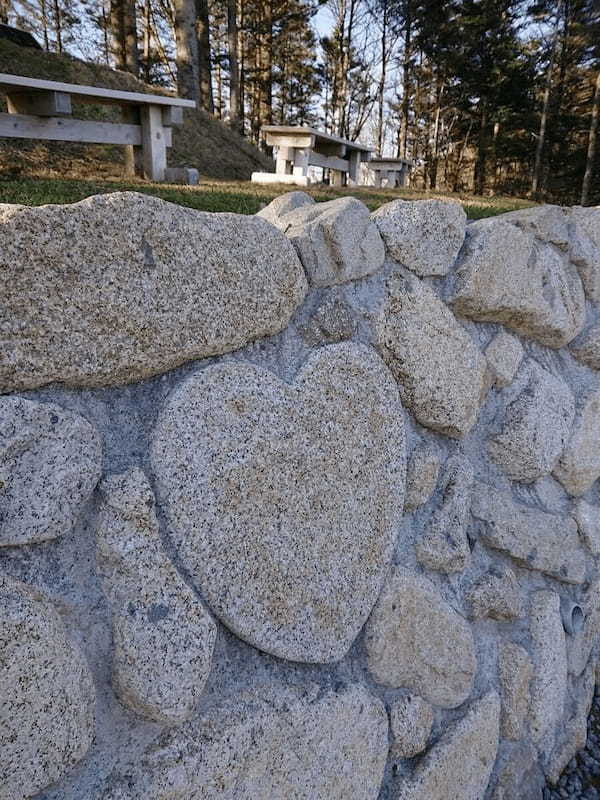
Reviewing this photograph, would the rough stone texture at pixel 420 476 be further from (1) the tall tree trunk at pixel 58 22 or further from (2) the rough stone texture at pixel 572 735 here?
(1) the tall tree trunk at pixel 58 22

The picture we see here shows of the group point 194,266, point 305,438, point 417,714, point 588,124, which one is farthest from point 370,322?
point 588,124

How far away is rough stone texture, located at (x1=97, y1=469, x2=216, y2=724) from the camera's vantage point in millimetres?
875

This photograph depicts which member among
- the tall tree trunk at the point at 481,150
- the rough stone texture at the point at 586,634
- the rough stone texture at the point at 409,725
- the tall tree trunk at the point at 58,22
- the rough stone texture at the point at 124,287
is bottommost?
the rough stone texture at the point at 586,634

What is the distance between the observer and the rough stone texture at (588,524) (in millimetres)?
1863

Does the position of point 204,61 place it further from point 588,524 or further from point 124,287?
point 124,287

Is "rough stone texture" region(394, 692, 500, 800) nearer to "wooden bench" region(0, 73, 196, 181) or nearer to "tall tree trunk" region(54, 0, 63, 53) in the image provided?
"wooden bench" region(0, 73, 196, 181)

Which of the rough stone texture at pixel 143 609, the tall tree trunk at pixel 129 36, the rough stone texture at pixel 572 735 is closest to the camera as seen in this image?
the rough stone texture at pixel 143 609

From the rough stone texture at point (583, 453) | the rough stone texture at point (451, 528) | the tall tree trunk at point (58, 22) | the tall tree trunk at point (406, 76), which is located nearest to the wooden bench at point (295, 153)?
the rough stone texture at point (583, 453)

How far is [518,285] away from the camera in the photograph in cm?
159

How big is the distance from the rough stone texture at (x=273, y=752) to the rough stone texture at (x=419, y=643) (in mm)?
96

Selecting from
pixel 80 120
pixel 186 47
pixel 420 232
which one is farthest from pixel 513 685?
pixel 186 47

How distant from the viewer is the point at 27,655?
77cm

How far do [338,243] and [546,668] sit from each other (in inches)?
51.5

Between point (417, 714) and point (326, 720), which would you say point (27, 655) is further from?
point (417, 714)
